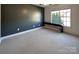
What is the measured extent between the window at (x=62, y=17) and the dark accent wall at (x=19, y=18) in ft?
4.12

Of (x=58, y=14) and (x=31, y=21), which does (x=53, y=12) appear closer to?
(x=58, y=14)

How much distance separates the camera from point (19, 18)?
252 inches

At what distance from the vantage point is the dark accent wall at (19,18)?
5238mm

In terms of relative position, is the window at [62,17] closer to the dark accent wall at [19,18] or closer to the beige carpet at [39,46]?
the dark accent wall at [19,18]

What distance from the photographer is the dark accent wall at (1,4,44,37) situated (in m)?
5.24

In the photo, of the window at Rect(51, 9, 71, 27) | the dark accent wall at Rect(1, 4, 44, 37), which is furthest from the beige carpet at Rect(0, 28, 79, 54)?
the window at Rect(51, 9, 71, 27)

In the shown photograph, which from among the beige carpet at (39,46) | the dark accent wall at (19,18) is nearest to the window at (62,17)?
the dark accent wall at (19,18)

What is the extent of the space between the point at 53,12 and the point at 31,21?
2092mm

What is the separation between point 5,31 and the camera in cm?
530

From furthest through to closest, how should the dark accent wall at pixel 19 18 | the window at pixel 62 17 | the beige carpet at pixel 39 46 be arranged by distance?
1. the window at pixel 62 17
2. the dark accent wall at pixel 19 18
3. the beige carpet at pixel 39 46

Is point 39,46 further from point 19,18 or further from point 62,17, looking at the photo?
point 62,17

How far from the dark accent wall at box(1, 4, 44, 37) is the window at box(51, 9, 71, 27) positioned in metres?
1.26

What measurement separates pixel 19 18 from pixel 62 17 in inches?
126

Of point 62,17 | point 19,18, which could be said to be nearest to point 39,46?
point 19,18
